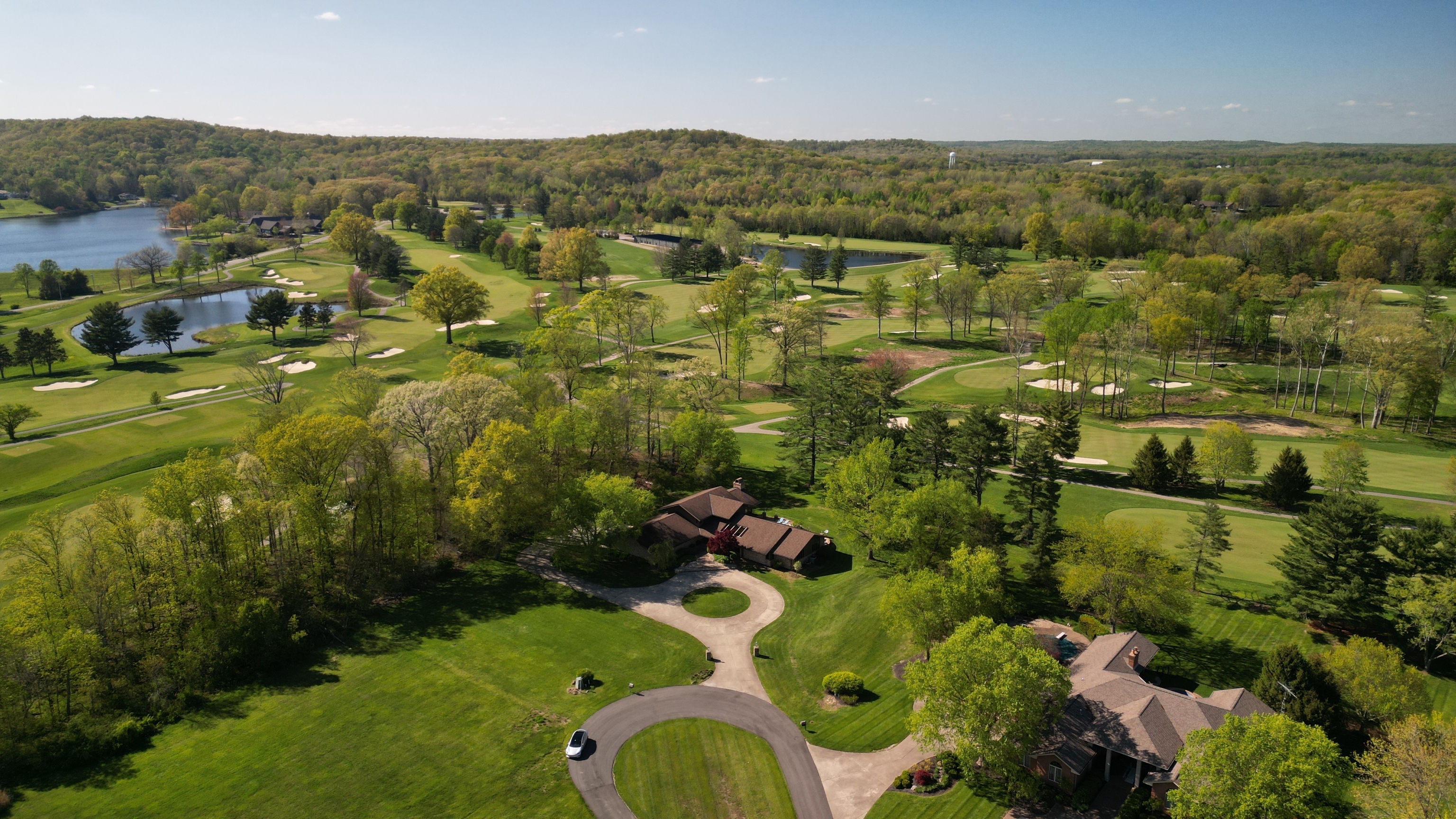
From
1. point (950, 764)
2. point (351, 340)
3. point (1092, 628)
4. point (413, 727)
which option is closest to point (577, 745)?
point (413, 727)

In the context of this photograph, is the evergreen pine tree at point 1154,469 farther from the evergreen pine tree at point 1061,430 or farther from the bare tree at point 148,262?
the bare tree at point 148,262

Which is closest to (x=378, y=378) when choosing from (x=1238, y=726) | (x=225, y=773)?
(x=225, y=773)

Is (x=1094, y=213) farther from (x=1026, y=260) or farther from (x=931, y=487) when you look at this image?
(x=931, y=487)

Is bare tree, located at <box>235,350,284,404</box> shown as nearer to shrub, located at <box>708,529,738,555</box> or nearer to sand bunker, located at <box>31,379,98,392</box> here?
sand bunker, located at <box>31,379,98,392</box>

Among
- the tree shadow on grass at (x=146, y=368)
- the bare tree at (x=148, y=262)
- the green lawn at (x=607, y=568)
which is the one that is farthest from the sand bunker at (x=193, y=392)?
the bare tree at (x=148, y=262)

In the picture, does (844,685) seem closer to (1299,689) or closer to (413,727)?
(1299,689)
